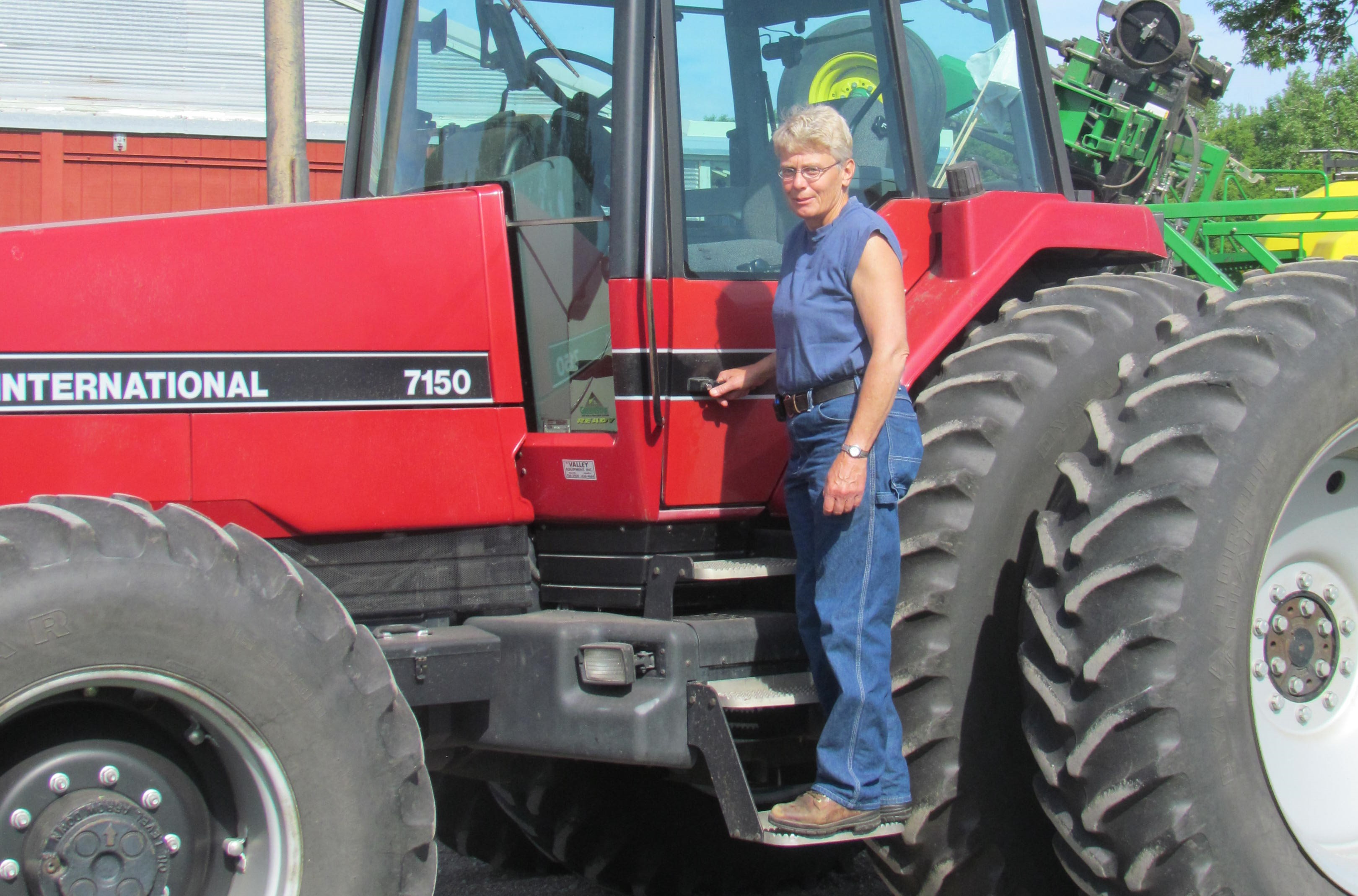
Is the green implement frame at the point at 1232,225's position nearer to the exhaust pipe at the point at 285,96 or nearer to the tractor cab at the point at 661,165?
the tractor cab at the point at 661,165

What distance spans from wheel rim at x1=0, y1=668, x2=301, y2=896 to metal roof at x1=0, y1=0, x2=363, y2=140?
12.6 meters

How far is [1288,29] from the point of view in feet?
47.2

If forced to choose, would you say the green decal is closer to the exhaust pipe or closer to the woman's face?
the woman's face

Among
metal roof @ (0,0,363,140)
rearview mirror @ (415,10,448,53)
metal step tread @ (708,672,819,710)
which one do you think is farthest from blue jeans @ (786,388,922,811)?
metal roof @ (0,0,363,140)

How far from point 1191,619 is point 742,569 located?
1012mm

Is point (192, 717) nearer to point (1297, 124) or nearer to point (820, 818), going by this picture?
point (820, 818)

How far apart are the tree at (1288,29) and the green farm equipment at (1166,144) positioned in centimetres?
821

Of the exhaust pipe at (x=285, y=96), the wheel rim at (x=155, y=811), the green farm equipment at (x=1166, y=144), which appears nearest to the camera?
the wheel rim at (x=155, y=811)

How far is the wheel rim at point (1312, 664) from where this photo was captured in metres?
3.03

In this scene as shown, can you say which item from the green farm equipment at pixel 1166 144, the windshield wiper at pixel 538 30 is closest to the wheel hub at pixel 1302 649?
the windshield wiper at pixel 538 30

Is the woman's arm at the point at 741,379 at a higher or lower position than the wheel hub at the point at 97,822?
higher

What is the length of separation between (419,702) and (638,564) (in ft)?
2.13

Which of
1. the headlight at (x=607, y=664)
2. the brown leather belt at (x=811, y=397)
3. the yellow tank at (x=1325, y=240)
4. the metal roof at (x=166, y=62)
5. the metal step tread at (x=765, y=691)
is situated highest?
the metal roof at (x=166, y=62)

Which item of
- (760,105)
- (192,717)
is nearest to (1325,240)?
(760,105)
